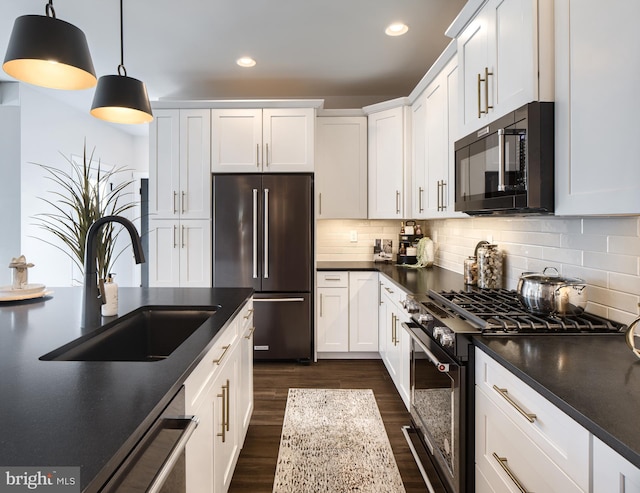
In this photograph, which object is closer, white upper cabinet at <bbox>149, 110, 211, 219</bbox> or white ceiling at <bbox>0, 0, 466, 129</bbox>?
white ceiling at <bbox>0, 0, 466, 129</bbox>

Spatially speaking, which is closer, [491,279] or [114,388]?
[114,388]

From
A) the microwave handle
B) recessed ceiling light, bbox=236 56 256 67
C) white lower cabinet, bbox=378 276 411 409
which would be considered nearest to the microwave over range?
the microwave handle

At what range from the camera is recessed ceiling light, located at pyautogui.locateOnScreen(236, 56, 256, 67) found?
3.30m

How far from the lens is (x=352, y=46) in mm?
3072

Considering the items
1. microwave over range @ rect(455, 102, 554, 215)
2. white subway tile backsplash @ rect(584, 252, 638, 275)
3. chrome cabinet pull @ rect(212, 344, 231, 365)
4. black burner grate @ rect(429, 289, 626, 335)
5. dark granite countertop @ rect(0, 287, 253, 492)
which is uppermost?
microwave over range @ rect(455, 102, 554, 215)

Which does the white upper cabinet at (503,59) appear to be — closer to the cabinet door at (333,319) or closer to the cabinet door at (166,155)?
the cabinet door at (333,319)

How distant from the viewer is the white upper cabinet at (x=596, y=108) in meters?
1.05

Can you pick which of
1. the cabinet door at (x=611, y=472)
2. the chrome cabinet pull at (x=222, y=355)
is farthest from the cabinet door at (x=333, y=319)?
the cabinet door at (x=611, y=472)

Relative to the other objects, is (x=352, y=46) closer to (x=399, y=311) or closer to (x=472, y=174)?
(x=472, y=174)

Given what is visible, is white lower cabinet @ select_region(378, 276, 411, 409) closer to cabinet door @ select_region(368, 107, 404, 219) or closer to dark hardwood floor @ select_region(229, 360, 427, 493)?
dark hardwood floor @ select_region(229, 360, 427, 493)

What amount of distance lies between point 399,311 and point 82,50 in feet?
7.60

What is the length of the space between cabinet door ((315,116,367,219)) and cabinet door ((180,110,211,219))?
3.56 feet

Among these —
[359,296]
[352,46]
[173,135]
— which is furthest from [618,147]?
[173,135]

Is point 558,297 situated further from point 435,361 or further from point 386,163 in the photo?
point 386,163
